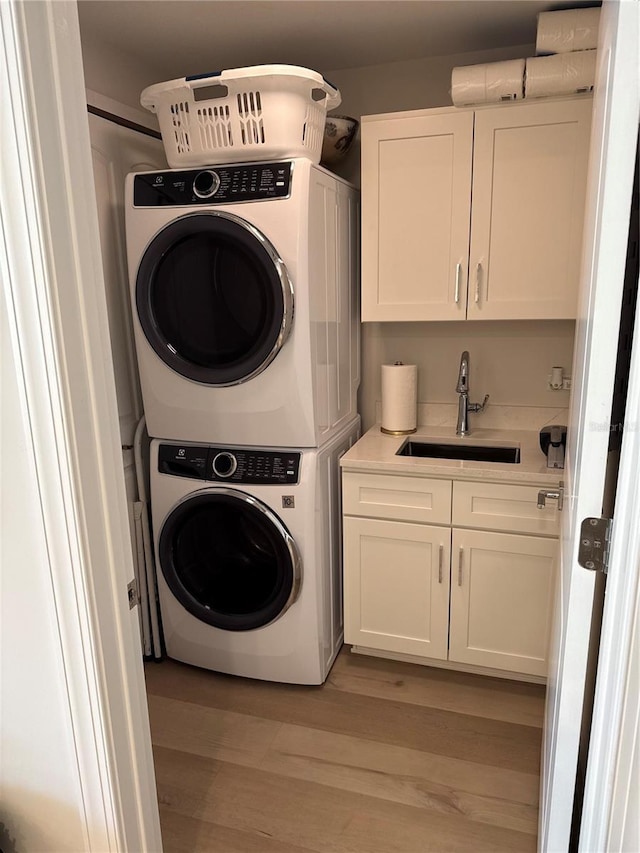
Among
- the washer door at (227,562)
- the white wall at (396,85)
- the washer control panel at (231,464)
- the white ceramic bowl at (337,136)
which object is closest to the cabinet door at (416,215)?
the white ceramic bowl at (337,136)

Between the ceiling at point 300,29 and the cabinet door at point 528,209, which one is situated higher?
the ceiling at point 300,29

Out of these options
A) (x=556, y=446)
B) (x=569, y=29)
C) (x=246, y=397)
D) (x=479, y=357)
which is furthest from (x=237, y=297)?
(x=569, y=29)

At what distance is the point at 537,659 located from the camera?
85.7 inches

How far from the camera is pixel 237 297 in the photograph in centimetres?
204

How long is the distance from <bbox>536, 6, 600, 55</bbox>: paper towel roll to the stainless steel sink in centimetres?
136

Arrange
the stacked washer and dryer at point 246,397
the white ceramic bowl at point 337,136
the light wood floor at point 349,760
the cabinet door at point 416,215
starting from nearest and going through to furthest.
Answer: the light wood floor at point 349,760 < the stacked washer and dryer at point 246,397 < the cabinet door at point 416,215 < the white ceramic bowl at point 337,136

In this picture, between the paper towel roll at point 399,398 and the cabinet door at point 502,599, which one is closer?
the cabinet door at point 502,599

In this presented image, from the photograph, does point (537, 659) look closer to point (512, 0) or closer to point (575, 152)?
point (575, 152)

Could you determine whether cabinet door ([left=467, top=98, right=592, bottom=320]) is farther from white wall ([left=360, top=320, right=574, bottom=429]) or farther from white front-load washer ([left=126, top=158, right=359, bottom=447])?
white front-load washer ([left=126, top=158, right=359, bottom=447])

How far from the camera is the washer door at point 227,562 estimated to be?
7.09 feet

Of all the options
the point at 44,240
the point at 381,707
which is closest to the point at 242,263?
the point at 44,240

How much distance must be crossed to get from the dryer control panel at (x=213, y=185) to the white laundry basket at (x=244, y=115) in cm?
5

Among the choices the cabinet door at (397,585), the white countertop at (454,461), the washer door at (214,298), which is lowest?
the cabinet door at (397,585)

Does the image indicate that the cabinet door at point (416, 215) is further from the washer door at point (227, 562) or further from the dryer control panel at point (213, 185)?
the washer door at point (227, 562)
